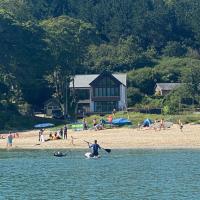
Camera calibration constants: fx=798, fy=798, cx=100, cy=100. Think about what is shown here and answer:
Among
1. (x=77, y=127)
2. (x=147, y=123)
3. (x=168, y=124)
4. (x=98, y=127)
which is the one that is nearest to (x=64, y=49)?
(x=77, y=127)

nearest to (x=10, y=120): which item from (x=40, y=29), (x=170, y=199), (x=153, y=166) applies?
(x=40, y=29)

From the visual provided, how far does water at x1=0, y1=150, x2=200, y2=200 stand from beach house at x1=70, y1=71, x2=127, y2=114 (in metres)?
41.7

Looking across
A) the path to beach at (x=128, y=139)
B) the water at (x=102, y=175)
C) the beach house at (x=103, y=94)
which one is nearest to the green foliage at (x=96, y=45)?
the beach house at (x=103, y=94)

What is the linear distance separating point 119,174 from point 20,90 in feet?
176

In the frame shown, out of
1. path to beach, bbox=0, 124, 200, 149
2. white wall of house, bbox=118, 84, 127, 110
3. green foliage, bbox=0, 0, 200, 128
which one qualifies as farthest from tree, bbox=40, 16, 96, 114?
path to beach, bbox=0, 124, 200, 149

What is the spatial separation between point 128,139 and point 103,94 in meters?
39.4

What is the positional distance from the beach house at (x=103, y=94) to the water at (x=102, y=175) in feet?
137

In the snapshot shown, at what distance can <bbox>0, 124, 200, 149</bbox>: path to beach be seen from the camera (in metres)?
63.9

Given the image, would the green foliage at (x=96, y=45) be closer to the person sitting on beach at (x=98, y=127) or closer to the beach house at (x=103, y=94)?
the beach house at (x=103, y=94)

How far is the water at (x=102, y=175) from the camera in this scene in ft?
123

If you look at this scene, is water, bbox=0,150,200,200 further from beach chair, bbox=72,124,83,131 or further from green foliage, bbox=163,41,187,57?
green foliage, bbox=163,41,187,57

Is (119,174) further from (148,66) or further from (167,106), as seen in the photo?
(148,66)

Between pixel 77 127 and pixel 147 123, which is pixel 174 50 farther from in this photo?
pixel 147 123

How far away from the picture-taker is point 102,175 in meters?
45.8
